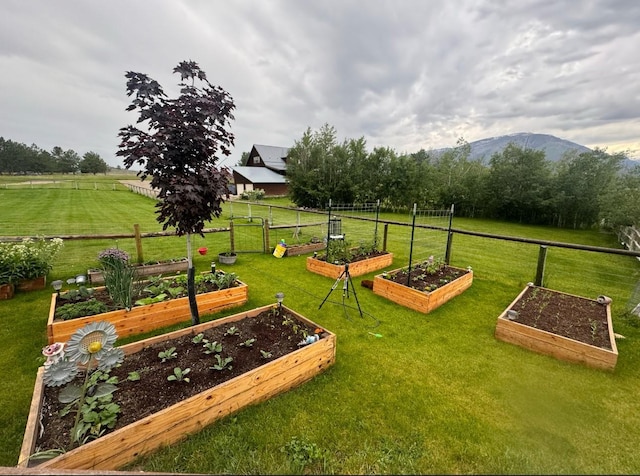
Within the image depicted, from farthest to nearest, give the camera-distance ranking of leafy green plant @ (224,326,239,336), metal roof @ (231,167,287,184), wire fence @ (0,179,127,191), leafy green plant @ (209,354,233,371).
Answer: metal roof @ (231,167,287,184) < wire fence @ (0,179,127,191) < leafy green plant @ (224,326,239,336) < leafy green plant @ (209,354,233,371)

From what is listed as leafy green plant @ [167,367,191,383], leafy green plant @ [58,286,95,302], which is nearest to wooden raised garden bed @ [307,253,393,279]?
leafy green plant @ [167,367,191,383]

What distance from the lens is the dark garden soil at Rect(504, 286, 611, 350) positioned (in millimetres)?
3297

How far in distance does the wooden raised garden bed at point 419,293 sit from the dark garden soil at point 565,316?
93cm

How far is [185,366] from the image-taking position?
8.33 ft

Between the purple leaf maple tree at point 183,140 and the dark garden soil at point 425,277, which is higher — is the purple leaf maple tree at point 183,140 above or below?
above

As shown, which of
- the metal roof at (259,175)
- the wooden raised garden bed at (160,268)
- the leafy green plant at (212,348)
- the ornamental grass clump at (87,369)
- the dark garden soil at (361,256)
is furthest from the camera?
the metal roof at (259,175)

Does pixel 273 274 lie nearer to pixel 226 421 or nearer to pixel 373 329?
pixel 373 329

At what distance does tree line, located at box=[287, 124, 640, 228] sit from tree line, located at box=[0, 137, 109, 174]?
6296 cm

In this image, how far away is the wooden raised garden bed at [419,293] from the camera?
423cm

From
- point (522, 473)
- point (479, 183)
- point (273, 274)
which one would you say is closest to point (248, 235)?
point (273, 274)

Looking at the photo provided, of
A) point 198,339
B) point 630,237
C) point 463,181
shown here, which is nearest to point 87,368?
point 198,339

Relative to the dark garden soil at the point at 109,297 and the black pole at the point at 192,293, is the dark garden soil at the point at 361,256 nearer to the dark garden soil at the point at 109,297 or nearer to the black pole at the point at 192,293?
the dark garden soil at the point at 109,297

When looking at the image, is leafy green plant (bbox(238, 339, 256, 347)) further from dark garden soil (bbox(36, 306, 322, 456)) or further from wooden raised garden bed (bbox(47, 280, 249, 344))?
wooden raised garden bed (bbox(47, 280, 249, 344))

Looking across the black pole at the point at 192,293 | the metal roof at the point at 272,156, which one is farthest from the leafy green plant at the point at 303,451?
the metal roof at the point at 272,156
